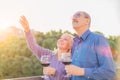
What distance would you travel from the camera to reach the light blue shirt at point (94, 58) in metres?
1.32

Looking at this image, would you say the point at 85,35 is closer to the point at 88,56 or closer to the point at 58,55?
the point at 88,56

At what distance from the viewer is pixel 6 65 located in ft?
26.1

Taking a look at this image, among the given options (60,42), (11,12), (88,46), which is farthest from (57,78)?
(11,12)

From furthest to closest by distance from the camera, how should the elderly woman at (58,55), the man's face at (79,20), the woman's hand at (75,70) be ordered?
the elderly woman at (58,55)
the man's face at (79,20)
the woman's hand at (75,70)

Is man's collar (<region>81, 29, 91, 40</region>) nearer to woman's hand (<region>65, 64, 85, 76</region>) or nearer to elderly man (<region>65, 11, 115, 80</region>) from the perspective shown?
elderly man (<region>65, 11, 115, 80</region>)

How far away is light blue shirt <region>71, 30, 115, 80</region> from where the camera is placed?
1324mm

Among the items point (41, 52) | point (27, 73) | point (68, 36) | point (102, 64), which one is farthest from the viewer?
point (27, 73)

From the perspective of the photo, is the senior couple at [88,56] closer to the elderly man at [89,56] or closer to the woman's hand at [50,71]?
the elderly man at [89,56]

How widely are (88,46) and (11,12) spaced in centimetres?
442

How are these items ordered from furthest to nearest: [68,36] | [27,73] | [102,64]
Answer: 1. [27,73]
2. [68,36]
3. [102,64]

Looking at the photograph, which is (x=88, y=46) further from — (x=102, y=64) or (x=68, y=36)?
(x=68, y=36)

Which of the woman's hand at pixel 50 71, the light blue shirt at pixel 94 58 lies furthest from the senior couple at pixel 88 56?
the woman's hand at pixel 50 71

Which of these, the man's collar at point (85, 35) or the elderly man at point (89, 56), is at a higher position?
the man's collar at point (85, 35)

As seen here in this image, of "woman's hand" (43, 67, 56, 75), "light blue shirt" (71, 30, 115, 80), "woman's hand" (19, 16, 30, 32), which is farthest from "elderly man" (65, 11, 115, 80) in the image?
"woman's hand" (19, 16, 30, 32)
